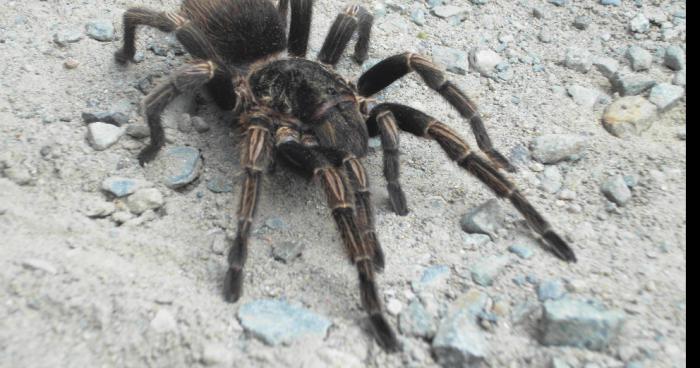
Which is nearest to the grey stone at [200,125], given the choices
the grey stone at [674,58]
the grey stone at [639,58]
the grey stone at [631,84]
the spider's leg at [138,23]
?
the spider's leg at [138,23]

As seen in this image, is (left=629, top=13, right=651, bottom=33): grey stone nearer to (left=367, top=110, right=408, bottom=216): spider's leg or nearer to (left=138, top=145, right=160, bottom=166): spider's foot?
(left=367, top=110, right=408, bottom=216): spider's leg

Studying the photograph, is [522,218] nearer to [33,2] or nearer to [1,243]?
[1,243]

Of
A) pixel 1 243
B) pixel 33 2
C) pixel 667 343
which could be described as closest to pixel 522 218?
pixel 667 343

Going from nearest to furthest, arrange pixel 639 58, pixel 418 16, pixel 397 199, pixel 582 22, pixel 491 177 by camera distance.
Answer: pixel 491 177, pixel 397 199, pixel 639 58, pixel 582 22, pixel 418 16

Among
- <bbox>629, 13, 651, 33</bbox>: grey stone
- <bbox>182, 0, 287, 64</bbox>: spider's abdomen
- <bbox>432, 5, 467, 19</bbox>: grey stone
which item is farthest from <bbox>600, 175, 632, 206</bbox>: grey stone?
<bbox>182, 0, 287, 64</bbox>: spider's abdomen

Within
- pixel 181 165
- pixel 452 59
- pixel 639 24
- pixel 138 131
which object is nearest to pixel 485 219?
pixel 452 59

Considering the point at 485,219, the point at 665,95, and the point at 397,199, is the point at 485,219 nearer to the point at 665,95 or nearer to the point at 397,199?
the point at 397,199
